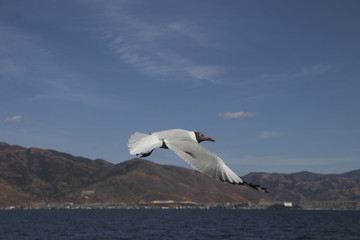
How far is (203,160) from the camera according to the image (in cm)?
675

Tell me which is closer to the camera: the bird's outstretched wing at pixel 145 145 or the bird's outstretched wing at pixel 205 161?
the bird's outstretched wing at pixel 205 161

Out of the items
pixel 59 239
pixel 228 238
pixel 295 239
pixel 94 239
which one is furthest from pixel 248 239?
pixel 59 239

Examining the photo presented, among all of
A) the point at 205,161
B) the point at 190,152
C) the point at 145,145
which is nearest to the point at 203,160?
the point at 205,161

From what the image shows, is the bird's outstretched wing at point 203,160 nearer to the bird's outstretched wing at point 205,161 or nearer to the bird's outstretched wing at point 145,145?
the bird's outstretched wing at point 205,161

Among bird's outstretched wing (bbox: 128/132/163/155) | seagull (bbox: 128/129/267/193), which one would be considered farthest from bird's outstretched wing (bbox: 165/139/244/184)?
bird's outstretched wing (bbox: 128/132/163/155)

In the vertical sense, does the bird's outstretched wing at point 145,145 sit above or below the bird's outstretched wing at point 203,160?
above

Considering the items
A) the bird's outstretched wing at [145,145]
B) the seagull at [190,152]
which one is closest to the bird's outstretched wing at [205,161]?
the seagull at [190,152]

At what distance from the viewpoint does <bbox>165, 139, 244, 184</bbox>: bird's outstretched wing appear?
632cm

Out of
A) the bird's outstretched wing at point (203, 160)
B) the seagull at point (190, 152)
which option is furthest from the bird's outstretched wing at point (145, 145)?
the bird's outstretched wing at point (203, 160)

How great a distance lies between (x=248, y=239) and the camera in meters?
110

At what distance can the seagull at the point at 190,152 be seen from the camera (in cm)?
635

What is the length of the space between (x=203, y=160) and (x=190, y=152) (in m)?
0.25

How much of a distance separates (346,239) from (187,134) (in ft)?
407

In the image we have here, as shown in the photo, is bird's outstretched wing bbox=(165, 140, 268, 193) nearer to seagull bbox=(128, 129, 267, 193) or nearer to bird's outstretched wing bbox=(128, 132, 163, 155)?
seagull bbox=(128, 129, 267, 193)
